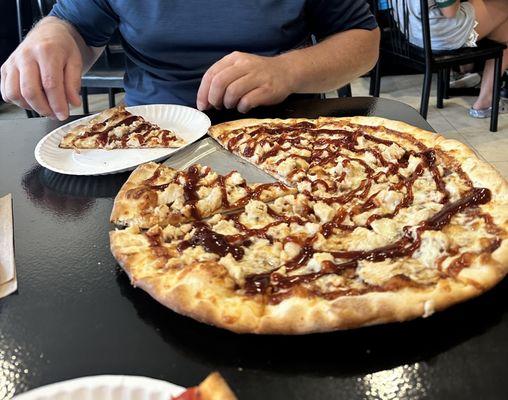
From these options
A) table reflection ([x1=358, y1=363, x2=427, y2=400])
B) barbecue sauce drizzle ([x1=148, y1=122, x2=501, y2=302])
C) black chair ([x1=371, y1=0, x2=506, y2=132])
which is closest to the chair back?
black chair ([x1=371, y1=0, x2=506, y2=132])

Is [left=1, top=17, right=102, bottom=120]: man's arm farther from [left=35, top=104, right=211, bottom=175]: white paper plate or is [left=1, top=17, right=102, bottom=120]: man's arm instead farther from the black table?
the black table

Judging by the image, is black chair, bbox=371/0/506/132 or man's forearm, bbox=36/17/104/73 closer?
man's forearm, bbox=36/17/104/73

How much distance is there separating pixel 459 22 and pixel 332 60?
1.91 meters

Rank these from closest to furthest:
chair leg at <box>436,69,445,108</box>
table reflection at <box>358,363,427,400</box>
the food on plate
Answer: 1. table reflection at <box>358,363,427,400</box>
2. the food on plate
3. chair leg at <box>436,69,445,108</box>

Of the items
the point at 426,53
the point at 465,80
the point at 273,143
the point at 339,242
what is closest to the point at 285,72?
the point at 273,143

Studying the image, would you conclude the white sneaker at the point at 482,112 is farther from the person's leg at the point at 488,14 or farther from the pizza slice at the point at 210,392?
the pizza slice at the point at 210,392

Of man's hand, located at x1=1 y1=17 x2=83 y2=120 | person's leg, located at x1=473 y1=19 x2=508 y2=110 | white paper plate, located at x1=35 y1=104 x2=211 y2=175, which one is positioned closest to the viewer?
white paper plate, located at x1=35 y1=104 x2=211 y2=175

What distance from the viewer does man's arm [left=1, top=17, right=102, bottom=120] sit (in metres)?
1.42

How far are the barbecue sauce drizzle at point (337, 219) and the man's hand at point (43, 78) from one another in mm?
452

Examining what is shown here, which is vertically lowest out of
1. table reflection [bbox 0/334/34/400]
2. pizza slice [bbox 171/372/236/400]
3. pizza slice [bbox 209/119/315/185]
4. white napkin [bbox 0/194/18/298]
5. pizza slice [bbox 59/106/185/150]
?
pizza slice [bbox 209/119/315/185]

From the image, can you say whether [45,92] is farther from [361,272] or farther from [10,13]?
[10,13]

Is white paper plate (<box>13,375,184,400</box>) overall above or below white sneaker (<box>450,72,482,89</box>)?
above

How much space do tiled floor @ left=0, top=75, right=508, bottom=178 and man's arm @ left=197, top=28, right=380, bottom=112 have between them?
1550 mm

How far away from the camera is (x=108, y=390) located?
23.7 inches
